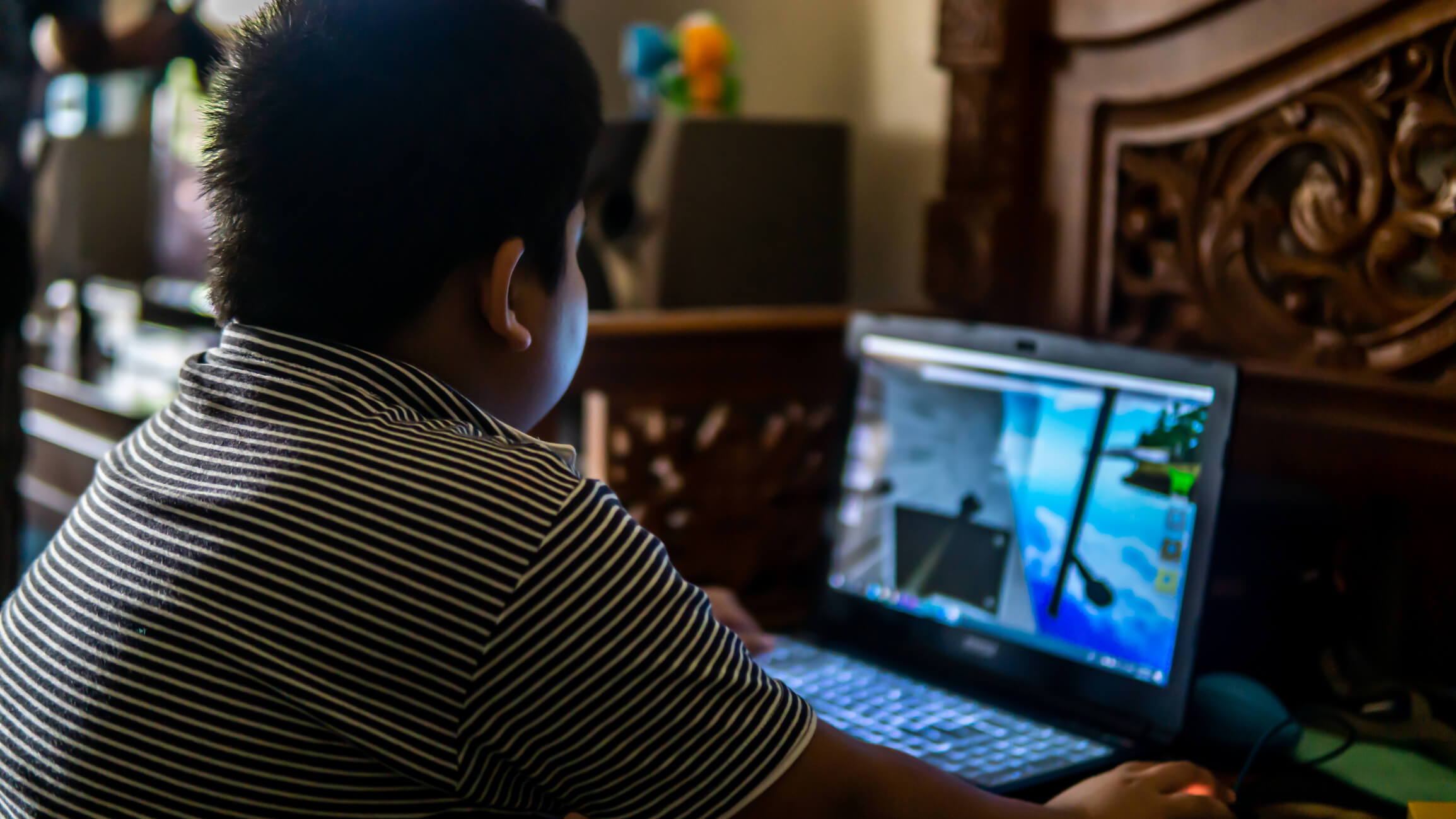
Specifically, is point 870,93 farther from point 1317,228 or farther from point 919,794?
point 919,794

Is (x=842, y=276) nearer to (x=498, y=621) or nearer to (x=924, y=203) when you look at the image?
(x=924, y=203)

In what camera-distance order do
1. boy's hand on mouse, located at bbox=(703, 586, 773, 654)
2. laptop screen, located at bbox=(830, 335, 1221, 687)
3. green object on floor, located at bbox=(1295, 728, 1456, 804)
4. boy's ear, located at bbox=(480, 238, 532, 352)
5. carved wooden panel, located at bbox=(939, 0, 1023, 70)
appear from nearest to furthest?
boy's ear, located at bbox=(480, 238, 532, 352) → green object on floor, located at bbox=(1295, 728, 1456, 804) → laptop screen, located at bbox=(830, 335, 1221, 687) → boy's hand on mouse, located at bbox=(703, 586, 773, 654) → carved wooden panel, located at bbox=(939, 0, 1023, 70)

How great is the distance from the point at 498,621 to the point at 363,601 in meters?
0.07

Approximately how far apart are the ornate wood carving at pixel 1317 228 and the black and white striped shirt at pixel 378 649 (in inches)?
26.4

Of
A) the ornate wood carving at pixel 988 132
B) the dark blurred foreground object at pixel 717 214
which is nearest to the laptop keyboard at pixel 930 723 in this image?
the ornate wood carving at pixel 988 132

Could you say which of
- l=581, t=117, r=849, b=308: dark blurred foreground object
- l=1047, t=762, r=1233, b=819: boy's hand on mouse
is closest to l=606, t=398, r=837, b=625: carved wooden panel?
l=581, t=117, r=849, b=308: dark blurred foreground object

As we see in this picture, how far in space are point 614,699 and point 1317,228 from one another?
2.56 feet

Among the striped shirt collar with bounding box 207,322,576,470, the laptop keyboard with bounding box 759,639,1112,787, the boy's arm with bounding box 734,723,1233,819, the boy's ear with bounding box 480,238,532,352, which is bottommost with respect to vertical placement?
the laptop keyboard with bounding box 759,639,1112,787

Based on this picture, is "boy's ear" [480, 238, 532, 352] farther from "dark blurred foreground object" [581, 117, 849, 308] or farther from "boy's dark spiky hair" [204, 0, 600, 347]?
"dark blurred foreground object" [581, 117, 849, 308]

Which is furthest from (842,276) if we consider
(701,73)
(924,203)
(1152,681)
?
(1152,681)

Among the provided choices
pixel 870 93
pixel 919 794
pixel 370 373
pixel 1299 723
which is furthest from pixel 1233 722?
pixel 870 93

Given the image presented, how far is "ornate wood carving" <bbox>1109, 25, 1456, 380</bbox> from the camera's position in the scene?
985 millimetres

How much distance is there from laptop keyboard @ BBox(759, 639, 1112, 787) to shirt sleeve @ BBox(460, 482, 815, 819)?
224 mm

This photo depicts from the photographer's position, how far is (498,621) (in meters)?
0.57
